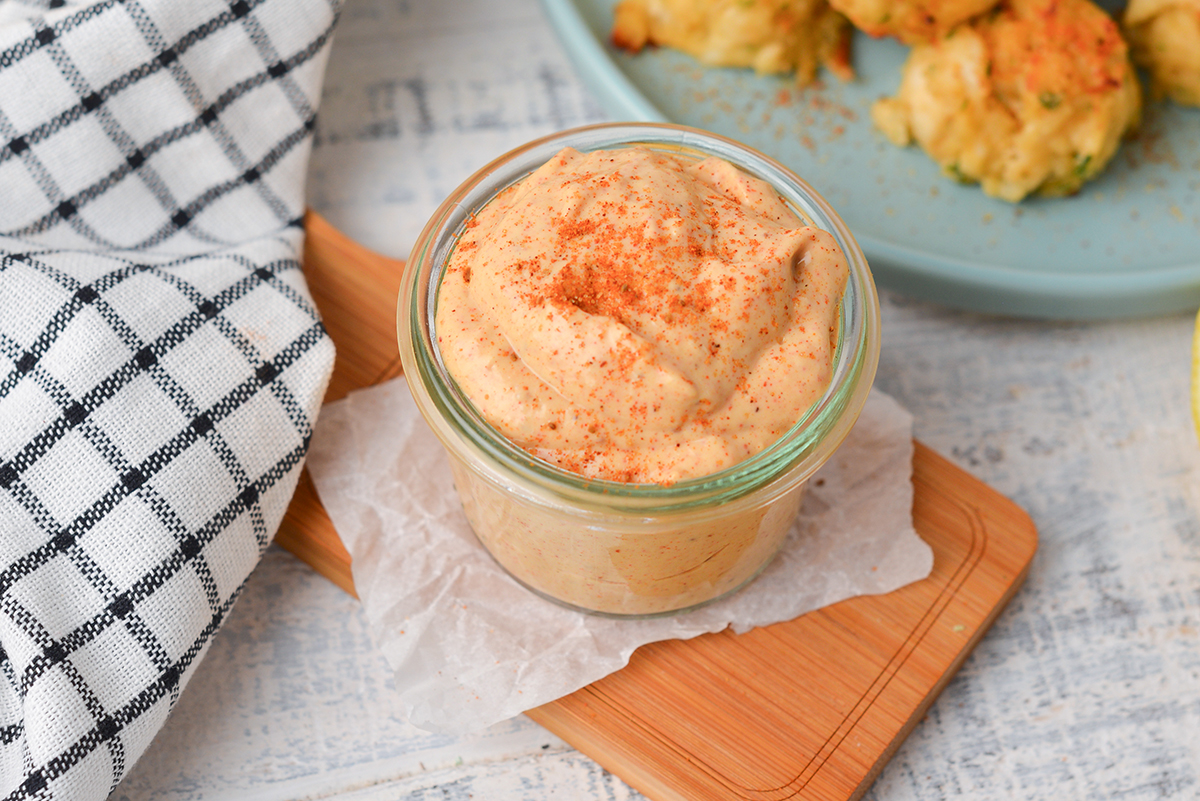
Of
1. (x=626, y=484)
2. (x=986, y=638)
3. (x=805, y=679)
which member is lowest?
(x=986, y=638)

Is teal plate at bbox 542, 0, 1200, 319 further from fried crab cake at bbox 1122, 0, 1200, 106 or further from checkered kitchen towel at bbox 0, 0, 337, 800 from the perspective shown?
checkered kitchen towel at bbox 0, 0, 337, 800

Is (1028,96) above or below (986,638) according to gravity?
above

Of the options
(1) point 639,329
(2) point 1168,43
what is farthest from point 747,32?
(1) point 639,329

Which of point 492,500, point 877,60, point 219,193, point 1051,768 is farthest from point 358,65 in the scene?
point 1051,768

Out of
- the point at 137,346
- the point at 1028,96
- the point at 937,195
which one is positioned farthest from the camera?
the point at 937,195

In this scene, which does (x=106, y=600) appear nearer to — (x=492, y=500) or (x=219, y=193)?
(x=492, y=500)

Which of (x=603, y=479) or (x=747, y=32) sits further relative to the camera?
(x=747, y=32)

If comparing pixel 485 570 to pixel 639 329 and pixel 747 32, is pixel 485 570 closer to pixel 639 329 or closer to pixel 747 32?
pixel 639 329
